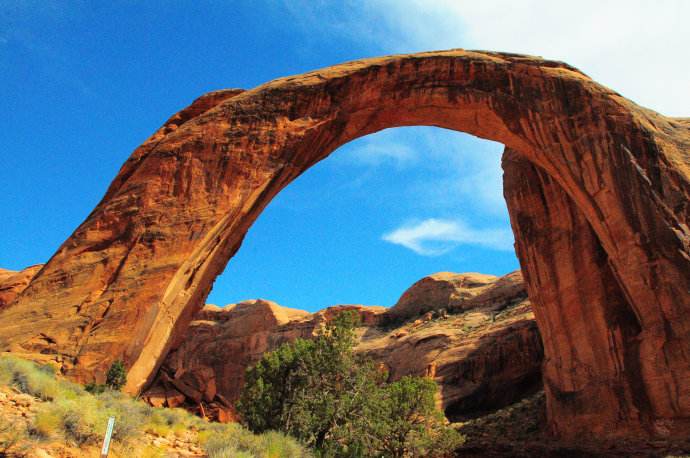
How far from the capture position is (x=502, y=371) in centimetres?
2614

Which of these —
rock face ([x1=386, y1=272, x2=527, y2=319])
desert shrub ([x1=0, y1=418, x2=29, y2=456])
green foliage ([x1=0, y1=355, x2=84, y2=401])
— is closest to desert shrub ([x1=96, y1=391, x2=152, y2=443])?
green foliage ([x1=0, y1=355, x2=84, y2=401])

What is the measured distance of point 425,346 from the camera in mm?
30828

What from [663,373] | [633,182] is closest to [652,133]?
[633,182]

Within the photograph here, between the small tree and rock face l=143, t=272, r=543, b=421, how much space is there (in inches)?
362

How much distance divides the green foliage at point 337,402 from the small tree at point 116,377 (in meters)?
3.42

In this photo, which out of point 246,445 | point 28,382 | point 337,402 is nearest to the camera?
point 28,382

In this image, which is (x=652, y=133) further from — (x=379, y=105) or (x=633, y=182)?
(x=379, y=105)

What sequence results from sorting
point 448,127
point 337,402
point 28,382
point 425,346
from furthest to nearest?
point 425,346 < point 448,127 < point 337,402 < point 28,382

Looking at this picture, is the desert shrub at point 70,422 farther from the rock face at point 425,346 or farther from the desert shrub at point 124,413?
the rock face at point 425,346

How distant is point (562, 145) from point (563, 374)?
750cm

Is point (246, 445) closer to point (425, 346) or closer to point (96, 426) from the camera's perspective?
point (96, 426)

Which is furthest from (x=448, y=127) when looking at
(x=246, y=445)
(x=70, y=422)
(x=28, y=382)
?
(x=70, y=422)

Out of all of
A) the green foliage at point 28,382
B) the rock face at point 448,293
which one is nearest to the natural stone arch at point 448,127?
the green foliage at point 28,382

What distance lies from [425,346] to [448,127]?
1734 cm
